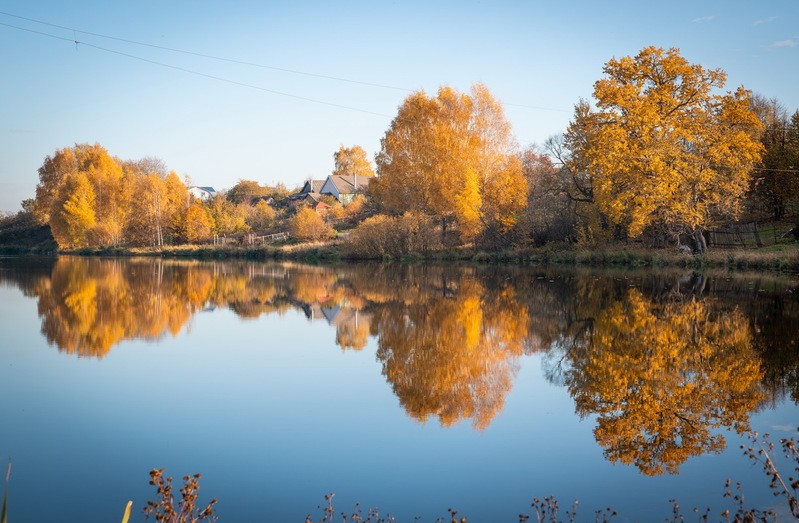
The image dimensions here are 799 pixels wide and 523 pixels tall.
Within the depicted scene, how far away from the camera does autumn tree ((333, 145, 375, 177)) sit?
8819cm

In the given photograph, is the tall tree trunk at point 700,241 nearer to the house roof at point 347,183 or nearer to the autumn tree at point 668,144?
the autumn tree at point 668,144

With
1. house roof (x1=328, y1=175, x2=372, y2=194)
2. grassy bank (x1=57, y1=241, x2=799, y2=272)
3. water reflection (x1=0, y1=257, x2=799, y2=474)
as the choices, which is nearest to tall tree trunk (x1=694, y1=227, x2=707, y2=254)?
grassy bank (x1=57, y1=241, x2=799, y2=272)

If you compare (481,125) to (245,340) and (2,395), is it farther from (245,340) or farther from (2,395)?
(2,395)

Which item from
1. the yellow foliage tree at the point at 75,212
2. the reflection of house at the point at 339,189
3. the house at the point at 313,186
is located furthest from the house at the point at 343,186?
the yellow foliage tree at the point at 75,212

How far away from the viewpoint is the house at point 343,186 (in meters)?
76.0

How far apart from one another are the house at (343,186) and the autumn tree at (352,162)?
18.2ft

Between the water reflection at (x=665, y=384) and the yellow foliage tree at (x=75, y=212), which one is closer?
the water reflection at (x=665, y=384)

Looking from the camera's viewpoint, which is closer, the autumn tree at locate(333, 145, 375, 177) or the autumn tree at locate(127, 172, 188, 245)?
the autumn tree at locate(127, 172, 188, 245)

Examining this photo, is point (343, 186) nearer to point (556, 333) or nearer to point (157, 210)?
point (157, 210)

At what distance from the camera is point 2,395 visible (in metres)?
8.82

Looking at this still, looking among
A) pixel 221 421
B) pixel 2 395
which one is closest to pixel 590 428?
pixel 221 421

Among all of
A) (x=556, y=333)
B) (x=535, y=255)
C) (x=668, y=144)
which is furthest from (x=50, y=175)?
(x=556, y=333)

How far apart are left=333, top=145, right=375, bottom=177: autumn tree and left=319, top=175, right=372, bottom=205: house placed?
5.55m

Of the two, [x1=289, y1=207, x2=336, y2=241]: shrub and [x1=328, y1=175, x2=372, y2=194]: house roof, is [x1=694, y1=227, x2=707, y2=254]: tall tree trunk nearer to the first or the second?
[x1=289, y1=207, x2=336, y2=241]: shrub
